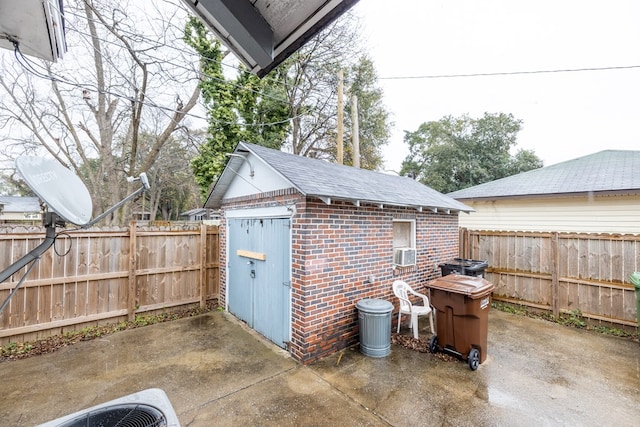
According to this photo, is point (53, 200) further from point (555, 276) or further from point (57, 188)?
point (555, 276)

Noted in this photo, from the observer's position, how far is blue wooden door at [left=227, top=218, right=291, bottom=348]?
4660mm

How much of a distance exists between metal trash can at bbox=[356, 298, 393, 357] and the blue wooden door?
1242 millimetres

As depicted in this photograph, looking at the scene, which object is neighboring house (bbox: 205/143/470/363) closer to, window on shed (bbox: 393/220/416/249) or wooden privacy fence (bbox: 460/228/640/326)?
window on shed (bbox: 393/220/416/249)

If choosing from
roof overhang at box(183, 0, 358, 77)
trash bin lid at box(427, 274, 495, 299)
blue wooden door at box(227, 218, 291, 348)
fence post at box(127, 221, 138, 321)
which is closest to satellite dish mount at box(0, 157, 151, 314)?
roof overhang at box(183, 0, 358, 77)

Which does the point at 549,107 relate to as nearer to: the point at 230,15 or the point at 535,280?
the point at 535,280

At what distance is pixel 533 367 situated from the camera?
4129mm

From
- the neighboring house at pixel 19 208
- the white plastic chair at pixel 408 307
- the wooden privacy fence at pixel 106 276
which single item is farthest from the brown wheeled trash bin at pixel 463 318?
the neighboring house at pixel 19 208

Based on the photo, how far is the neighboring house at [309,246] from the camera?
430 centimetres

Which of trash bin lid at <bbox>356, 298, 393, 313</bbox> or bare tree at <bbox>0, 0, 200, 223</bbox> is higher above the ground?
bare tree at <bbox>0, 0, 200, 223</bbox>

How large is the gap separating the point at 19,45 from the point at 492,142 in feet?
78.0

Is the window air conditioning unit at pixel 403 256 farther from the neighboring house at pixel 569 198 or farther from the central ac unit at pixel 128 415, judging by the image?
the neighboring house at pixel 569 198

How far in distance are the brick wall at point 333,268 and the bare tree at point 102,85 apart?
6275 mm

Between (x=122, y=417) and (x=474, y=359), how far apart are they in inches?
170

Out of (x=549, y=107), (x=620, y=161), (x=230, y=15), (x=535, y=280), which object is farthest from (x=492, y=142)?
(x=230, y=15)
